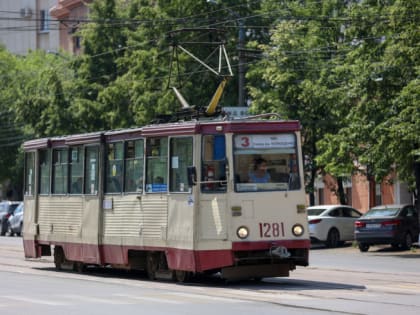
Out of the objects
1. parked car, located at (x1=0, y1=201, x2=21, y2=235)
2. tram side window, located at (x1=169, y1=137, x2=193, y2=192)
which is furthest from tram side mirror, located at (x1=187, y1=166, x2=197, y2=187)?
parked car, located at (x1=0, y1=201, x2=21, y2=235)

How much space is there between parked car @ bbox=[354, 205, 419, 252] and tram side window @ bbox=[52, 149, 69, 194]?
41.3 feet

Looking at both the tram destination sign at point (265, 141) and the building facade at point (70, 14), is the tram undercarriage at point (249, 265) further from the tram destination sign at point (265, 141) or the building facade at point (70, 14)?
the building facade at point (70, 14)

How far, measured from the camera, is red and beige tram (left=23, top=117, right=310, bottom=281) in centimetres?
1950

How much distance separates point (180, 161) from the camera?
67.3 feet

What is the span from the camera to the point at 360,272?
2380 cm

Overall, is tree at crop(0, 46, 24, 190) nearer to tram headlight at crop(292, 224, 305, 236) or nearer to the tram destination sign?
the tram destination sign

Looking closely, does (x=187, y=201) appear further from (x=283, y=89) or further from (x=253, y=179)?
(x=283, y=89)

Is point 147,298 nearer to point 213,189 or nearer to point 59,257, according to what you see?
point 213,189

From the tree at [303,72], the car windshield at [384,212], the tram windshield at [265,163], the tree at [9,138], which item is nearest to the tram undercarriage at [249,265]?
the tram windshield at [265,163]

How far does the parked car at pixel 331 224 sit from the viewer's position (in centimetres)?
3781

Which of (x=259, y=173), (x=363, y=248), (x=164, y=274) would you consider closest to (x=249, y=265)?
(x=259, y=173)

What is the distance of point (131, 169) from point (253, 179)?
351 centimetres

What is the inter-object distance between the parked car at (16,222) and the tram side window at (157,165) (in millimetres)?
30256

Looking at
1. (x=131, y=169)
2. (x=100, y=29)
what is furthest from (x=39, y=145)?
(x=100, y=29)
